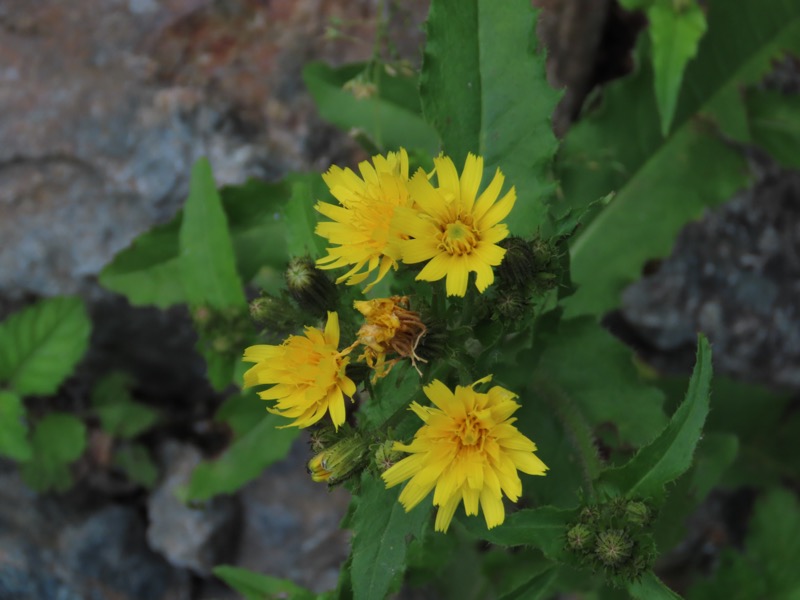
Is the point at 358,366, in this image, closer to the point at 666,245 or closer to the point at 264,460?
the point at 264,460

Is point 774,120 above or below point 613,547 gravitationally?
above

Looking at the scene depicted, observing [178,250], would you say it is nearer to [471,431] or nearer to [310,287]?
[310,287]

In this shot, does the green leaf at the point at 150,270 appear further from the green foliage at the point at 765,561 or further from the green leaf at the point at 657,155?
the green foliage at the point at 765,561

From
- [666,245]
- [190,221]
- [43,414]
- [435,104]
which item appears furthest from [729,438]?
[43,414]

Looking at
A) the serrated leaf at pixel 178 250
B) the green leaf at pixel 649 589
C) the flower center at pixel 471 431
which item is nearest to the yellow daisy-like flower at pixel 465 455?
the flower center at pixel 471 431

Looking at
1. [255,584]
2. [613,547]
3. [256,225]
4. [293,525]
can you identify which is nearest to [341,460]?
[613,547]

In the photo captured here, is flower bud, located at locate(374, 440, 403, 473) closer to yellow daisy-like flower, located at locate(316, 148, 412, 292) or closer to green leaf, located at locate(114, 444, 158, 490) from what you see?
yellow daisy-like flower, located at locate(316, 148, 412, 292)

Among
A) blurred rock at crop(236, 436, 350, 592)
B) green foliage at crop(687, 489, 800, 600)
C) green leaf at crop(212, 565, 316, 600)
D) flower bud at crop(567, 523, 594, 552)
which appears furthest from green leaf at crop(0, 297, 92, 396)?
green foliage at crop(687, 489, 800, 600)
